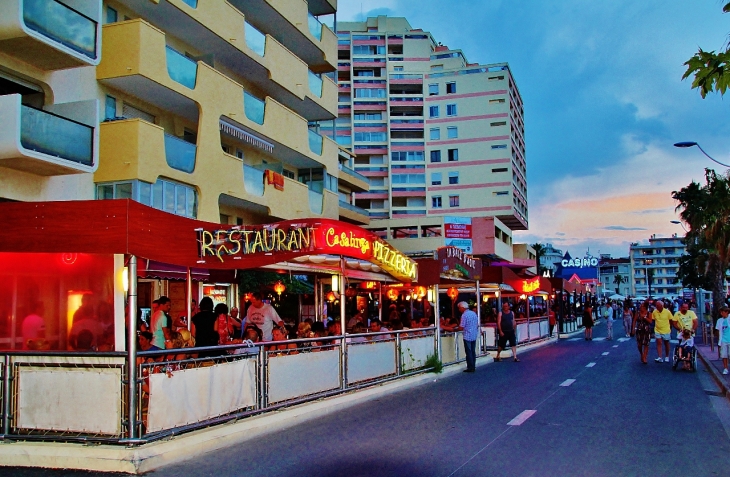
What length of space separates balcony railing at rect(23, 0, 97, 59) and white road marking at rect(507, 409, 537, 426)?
534 inches

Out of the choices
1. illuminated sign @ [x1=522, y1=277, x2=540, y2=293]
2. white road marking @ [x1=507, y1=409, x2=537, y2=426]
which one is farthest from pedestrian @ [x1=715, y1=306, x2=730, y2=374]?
illuminated sign @ [x1=522, y1=277, x2=540, y2=293]

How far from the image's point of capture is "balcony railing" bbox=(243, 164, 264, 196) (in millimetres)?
24875

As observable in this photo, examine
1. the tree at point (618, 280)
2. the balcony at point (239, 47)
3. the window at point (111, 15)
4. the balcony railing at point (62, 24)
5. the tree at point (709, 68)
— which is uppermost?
the balcony at point (239, 47)

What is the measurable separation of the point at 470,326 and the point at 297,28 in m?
16.9

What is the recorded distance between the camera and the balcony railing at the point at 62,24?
51.8ft

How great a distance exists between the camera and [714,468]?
25.0 ft

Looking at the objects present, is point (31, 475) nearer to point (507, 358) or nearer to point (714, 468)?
point (714, 468)

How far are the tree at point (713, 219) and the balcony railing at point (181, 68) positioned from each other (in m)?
24.3

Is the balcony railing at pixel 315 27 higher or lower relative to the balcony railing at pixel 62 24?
higher

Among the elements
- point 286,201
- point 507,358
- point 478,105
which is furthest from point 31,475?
point 478,105

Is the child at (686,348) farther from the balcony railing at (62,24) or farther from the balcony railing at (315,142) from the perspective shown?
the balcony railing at (315,142)

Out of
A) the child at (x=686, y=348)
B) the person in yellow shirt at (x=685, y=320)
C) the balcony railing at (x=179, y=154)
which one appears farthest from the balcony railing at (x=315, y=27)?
the child at (x=686, y=348)

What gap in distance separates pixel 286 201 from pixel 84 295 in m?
14.3

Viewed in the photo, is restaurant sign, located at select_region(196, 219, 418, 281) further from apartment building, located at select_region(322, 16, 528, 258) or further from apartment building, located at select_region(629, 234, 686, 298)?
apartment building, located at select_region(629, 234, 686, 298)
